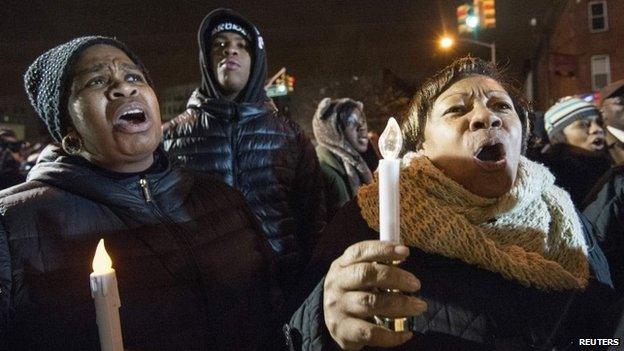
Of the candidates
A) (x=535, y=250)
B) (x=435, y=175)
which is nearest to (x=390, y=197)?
(x=435, y=175)

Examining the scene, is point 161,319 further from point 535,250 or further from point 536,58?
point 536,58

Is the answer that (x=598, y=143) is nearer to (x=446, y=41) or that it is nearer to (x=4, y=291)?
(x=4, y=291)

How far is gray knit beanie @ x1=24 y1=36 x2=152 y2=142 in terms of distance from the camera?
2.21 metres

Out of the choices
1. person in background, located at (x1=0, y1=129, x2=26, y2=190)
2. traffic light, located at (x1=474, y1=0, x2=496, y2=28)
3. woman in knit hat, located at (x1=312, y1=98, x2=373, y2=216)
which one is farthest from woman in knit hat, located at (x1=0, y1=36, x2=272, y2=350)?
traffic light, located at (x1=474, y1=0, x2=496, y2=28)

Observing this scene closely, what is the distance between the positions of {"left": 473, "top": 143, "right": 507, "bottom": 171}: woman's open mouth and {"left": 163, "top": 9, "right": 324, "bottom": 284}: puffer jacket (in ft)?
4.69

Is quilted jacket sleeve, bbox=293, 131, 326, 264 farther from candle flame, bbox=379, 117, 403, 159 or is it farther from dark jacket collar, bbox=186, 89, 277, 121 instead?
candle flame, bbox=379, 117, 403, 159

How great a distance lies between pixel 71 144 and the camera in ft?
7.38

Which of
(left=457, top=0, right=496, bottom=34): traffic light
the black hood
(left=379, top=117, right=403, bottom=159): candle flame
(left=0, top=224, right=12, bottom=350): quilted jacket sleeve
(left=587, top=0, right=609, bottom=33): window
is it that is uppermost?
(left=587, top=0, right=609, bottom=33): window

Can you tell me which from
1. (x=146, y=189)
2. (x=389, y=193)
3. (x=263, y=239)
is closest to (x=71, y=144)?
(x=146, y=189)

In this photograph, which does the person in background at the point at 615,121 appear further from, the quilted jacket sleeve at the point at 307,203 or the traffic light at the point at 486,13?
the traffic light at the point at 486,13

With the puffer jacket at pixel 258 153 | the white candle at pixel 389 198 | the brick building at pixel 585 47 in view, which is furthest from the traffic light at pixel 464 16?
the white candle at pixel 389 198

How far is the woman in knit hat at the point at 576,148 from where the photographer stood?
4.79m

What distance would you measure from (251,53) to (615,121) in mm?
3264

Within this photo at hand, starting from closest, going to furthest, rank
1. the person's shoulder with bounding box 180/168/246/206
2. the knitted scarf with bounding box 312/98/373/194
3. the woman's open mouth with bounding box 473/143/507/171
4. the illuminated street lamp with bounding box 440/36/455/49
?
the woman's open mouth with bounding box 473/143/507/171
the person's shoulder with bounding box 180/168/246/206
the knitted scarf with bounding box 312/98/373/194
the illuminated street lamp with bounding box 440/36/455/49
